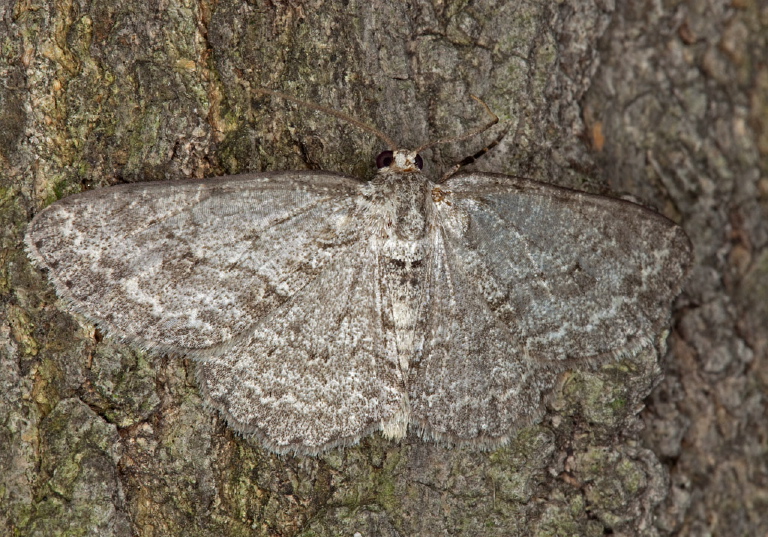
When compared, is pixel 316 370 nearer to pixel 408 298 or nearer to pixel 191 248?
pixel 408 298

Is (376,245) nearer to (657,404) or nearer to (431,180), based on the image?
(431,180)

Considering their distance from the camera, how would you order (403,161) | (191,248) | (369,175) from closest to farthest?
(191,248) < (403,161) < (369,175)

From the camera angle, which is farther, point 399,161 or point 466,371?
point 466,371

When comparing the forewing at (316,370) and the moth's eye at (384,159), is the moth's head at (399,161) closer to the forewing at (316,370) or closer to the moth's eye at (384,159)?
the moth's eye at (384,159)

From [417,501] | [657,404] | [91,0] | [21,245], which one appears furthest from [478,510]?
[91,0]

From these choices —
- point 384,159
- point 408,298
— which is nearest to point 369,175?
point 384,159

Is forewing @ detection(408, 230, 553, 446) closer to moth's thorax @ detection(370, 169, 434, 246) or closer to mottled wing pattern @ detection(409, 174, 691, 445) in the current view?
mottled wing pattern @ detection(409, 174, 691, 445)
